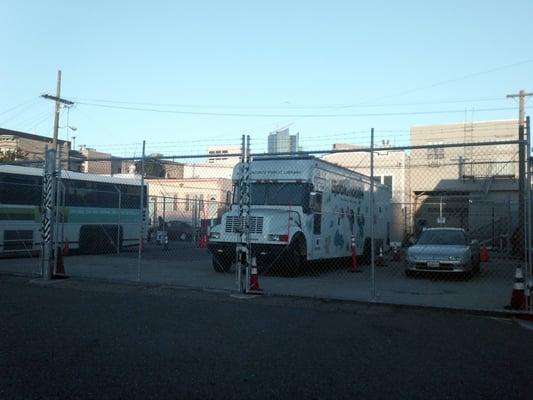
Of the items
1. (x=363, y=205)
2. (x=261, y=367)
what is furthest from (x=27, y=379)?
(x=363, y=205)

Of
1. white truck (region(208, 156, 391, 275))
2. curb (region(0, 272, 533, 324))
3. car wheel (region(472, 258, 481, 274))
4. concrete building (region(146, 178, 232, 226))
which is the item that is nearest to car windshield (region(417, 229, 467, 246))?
car wheel (region(472, 258, 481, 274))

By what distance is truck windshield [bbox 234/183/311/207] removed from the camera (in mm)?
15336

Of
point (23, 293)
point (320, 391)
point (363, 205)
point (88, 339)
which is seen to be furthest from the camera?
point (363, 205)

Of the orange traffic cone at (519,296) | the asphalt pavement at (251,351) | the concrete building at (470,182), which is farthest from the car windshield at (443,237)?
the asphalt pavement at (251,351)

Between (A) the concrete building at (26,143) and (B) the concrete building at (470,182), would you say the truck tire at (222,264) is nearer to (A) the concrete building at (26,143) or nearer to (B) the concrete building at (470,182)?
(B) the concrete building at (470,182)

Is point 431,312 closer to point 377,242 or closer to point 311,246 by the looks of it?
point 311,246

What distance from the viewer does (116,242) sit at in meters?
23.1

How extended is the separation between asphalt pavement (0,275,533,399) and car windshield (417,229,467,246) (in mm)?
6535

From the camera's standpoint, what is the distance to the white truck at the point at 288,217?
48.0 ft

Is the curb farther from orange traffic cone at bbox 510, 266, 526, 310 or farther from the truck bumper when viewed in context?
the truck bumper

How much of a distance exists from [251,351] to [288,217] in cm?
839

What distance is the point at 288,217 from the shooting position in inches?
583

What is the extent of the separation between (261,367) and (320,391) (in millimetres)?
930

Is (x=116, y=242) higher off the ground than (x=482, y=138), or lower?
lower
